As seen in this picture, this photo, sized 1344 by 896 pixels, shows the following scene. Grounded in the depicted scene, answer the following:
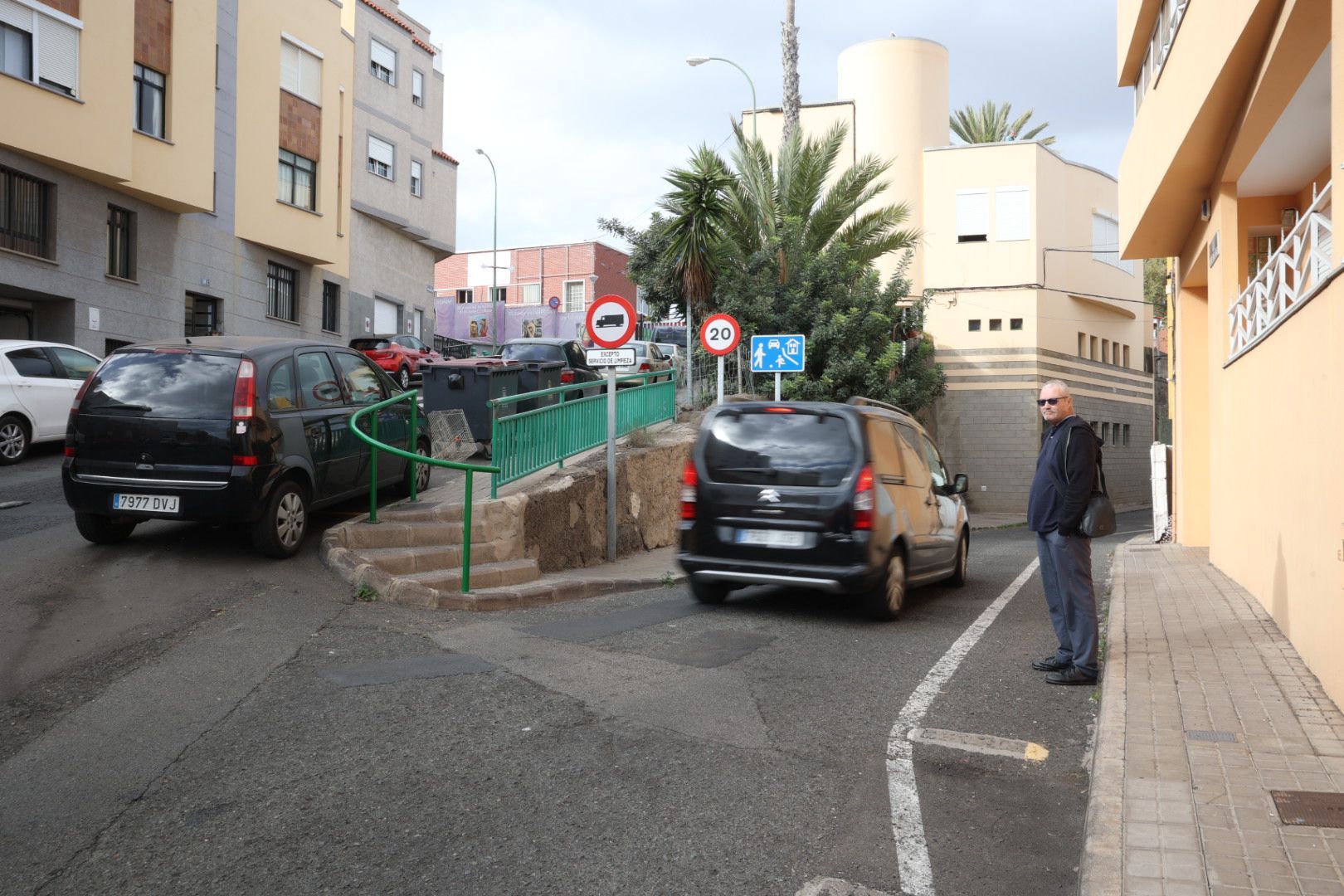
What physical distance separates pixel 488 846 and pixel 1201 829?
2673mm

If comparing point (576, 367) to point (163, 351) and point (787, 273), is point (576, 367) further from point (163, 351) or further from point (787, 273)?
point (163, 351)

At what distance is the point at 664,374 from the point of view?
16.7 metres

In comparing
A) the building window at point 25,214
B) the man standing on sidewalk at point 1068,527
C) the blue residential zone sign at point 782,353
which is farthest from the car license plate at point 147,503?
the building window at point 25,214

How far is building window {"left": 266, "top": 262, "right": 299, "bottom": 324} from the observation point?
97.5 feet

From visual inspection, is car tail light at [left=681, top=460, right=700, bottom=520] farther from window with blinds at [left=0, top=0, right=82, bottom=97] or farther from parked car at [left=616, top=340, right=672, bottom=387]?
window with blinds at [left=0, top=0, right=82, bottom=97]

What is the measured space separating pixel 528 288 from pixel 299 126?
3684cm

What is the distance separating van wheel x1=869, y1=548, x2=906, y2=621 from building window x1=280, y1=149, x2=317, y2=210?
25040mm

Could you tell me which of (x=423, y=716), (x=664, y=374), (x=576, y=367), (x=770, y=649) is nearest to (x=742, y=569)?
(x=770, y=649)

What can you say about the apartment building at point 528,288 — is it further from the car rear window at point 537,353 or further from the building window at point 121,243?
the car rear window at point 537,353

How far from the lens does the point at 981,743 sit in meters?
5.49

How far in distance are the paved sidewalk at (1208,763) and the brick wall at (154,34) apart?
23.1 m

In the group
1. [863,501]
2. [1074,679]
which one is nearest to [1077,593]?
[1074,679]

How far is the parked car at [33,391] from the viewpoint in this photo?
14.1 m

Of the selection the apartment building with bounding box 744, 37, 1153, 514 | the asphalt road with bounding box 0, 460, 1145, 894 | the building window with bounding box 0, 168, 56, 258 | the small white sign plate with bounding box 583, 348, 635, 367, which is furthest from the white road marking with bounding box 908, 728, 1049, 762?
the apartment building with bounding box 744, 37, 1153, 514
